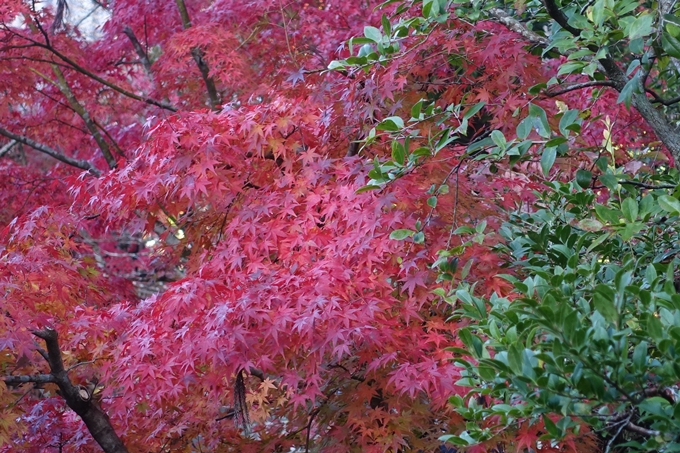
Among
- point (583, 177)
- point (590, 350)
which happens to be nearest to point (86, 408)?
point (583, 177)

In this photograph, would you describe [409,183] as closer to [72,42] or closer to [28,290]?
[28,290]

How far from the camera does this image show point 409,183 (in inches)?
107

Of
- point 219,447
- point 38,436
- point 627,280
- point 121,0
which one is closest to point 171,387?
point 219,447

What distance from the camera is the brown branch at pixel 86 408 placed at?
8.90 ft

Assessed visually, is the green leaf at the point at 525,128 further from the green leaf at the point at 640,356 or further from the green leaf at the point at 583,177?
the green leaf at the point at 640,356

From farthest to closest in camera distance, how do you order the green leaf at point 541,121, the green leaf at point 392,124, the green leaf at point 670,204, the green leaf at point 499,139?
the green leaf at point 392,124
the green leaf at point 499,139
the green leaf at point 541,121
the green leaf at point 670,204

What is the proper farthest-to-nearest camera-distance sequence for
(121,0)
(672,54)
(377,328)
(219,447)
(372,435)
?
(121,0) → (219,447) → (372,435) → (377,328) → (672,54)

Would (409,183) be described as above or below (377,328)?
→ above

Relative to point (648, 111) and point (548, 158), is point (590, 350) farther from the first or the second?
point (648, 111)

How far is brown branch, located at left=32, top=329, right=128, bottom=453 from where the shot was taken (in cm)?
271

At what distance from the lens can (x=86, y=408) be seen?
286cm

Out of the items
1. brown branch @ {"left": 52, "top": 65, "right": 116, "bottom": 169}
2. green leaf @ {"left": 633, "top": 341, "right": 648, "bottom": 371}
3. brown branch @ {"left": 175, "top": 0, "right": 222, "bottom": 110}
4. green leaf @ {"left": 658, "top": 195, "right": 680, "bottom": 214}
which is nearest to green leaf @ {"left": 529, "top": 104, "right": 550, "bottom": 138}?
green leaf @ {"left": 658, "top": 195, "right": 680, "bottom": 214}

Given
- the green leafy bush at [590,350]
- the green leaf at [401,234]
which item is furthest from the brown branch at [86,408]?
the green leafy bush at [590,350]

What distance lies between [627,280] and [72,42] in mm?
4864
